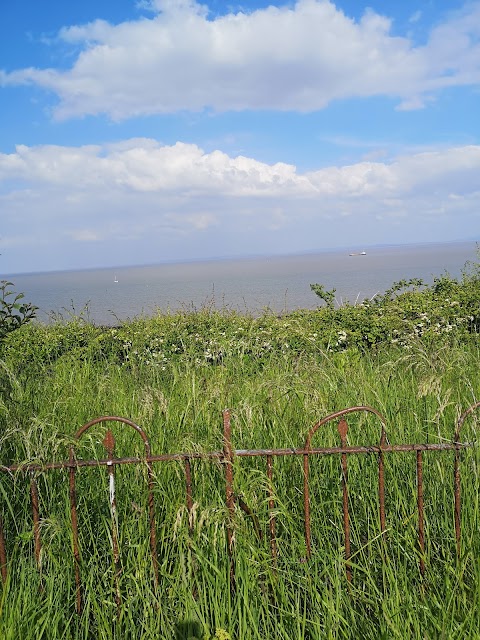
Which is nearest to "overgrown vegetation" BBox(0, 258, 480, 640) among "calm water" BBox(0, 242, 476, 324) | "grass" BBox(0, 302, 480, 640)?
"grass" BBox(0, 302, 480, 640)

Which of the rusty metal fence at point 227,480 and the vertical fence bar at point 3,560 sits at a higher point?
the rusty metal fence at point 227,480

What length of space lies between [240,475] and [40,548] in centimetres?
101

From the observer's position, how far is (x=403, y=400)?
3971 millimetres

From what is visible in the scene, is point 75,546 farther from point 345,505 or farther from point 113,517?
point 345,505

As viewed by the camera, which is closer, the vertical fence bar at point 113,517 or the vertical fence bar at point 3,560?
the vertical fence bar at point 113,517

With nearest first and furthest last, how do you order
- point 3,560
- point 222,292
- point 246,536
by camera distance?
point 246,536 → point 3,560 → point 222,292

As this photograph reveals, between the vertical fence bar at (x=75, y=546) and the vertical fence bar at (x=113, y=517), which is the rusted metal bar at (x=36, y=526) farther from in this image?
the vertical fence bar at (x=113, y=517)

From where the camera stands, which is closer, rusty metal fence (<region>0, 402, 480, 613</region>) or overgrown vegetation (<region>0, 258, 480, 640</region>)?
overgrown vegetation (<region>0, 258, 480, 640</region>)

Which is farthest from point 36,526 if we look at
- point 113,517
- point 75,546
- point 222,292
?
point 222,292

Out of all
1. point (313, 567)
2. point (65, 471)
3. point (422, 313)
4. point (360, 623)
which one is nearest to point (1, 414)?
point (65, 471)

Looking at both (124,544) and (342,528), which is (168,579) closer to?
(124,544)

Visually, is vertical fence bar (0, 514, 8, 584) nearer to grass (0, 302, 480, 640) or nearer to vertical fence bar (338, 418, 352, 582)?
grass (0, 302, 480, 640)

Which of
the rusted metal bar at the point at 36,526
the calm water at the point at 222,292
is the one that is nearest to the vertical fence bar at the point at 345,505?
the rusted metal bar at the point at 36,526

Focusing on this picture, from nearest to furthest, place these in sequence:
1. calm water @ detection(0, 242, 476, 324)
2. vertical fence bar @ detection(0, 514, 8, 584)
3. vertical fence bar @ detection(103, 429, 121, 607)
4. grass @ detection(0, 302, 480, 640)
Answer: grass @ detection(0, 302, 480, 640), vertical fence bar @ detection(103, 429, 121, 607), vertical fence bar @ detection(0, 514, 8, 584), calm water @ detection(0, 242, 476, 324)
